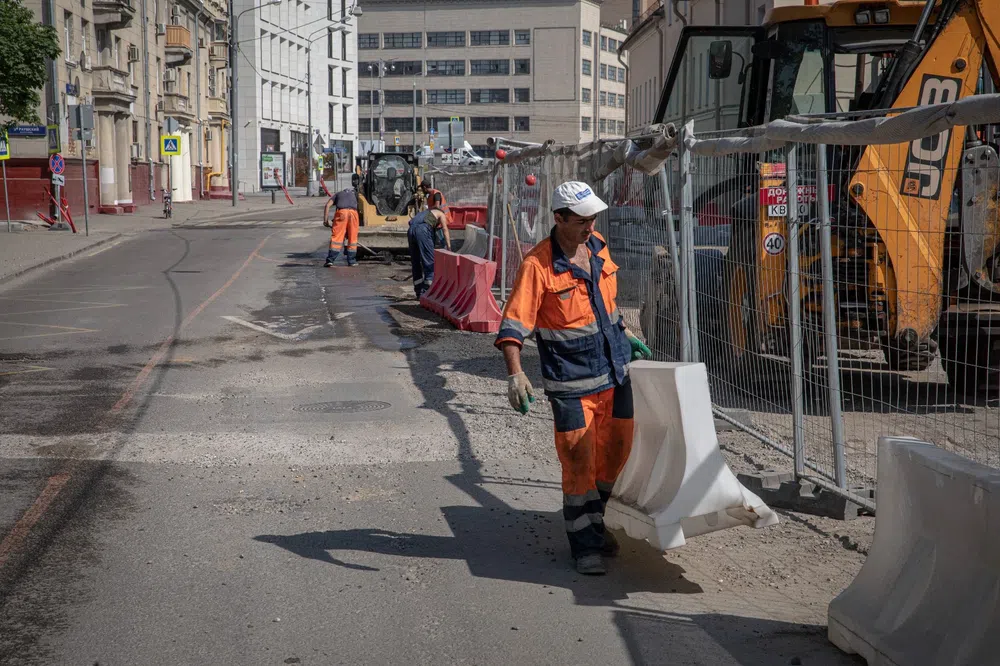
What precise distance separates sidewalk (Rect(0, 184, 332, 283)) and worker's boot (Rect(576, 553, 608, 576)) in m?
16.6

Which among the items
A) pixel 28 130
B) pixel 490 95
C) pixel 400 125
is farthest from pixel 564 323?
pixel 400 125

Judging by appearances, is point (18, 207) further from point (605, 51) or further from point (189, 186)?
point (605, 51)

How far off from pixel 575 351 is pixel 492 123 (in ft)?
342

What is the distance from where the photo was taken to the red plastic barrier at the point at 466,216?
2602 cm

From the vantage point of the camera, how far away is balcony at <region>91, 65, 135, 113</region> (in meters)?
42.2

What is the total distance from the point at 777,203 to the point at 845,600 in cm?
301

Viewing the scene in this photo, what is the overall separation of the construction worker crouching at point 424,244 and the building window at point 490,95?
3570 inches

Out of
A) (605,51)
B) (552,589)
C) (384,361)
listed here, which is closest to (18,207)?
(384,361)

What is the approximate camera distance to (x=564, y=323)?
18.2 feet

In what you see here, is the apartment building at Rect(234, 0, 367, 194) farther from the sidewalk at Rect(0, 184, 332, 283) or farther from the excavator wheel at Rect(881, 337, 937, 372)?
the excavator wheel at Rect(881, 337, 937, 372)

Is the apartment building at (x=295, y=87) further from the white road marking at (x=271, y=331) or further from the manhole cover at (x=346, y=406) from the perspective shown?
the manhole cover at (x=346, y=406)

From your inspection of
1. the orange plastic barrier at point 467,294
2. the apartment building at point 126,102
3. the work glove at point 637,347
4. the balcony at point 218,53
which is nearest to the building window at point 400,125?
the balcony at point 218,53

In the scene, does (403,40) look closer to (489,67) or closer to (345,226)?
(489,67)

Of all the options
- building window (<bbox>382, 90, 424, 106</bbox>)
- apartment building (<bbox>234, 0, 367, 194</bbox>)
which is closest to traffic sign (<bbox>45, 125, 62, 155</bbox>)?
apartment building (<bbox>234, 0, 367, 194</bbox>)
